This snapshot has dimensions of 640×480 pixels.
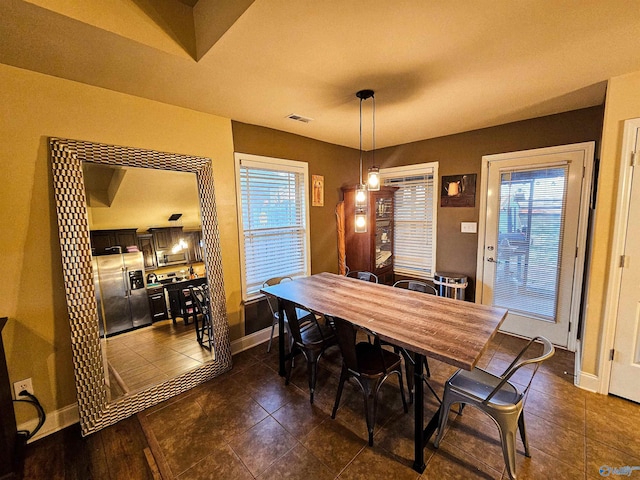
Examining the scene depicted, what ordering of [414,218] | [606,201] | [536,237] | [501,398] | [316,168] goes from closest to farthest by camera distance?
[501,398]
[606,201]
[536,237]
[316,168]
[414,218]

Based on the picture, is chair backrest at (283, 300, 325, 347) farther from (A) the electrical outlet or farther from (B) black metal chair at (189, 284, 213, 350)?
(A) the electrical outlet

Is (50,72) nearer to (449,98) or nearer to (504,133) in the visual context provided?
Answer: (449,98)

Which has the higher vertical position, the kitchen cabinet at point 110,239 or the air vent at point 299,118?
the air vent at point 299,118

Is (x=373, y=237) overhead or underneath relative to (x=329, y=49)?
underneath

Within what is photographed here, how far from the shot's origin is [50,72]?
180cm

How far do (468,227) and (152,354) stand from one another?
3.69 m

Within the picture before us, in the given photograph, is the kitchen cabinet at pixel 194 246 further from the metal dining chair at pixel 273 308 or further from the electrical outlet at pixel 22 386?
the electrical outlet at pixel 22 386

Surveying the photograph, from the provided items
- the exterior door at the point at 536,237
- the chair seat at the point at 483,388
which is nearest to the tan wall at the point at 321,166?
the exterior door at the point at 536,237

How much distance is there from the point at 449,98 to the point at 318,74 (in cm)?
121

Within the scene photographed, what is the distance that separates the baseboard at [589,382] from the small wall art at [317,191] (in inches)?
123

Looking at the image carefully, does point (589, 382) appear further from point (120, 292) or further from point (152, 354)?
point (120, 292)

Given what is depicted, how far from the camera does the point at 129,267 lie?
88.0 inches

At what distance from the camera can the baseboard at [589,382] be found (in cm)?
220

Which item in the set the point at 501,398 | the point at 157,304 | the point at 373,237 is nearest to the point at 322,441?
the point at 501,398
